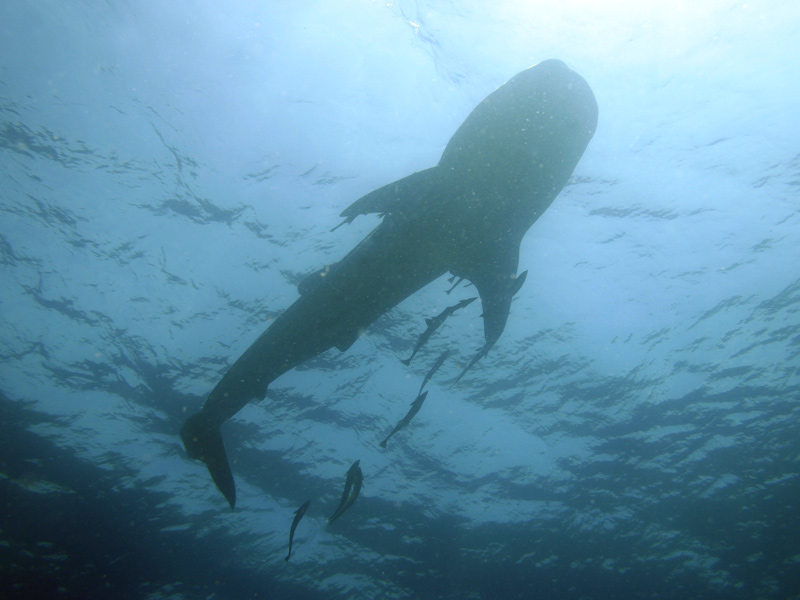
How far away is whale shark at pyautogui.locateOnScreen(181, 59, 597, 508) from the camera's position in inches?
155

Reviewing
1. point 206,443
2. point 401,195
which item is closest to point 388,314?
point 206,443

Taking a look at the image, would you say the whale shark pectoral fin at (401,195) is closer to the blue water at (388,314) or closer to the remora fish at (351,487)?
the remora fish at (351,487)

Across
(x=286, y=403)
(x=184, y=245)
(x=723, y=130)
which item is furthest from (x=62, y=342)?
(x=723, y=130)

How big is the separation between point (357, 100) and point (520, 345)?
8004 mm

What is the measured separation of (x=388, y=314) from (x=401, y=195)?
6.84 m

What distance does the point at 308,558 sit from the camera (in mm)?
18844

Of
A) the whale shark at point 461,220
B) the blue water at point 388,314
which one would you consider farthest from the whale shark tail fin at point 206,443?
the blue water at point 388,314

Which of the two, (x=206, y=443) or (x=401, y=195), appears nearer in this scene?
(x=401, y=195)

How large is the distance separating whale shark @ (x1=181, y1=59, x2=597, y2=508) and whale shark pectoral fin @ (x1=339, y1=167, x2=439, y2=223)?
11 mm

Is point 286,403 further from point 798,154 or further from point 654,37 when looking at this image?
point 798,154

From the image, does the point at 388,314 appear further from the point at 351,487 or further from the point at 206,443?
the point at 206,443

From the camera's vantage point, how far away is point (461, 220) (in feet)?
14.8

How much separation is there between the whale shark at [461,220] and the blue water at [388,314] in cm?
423

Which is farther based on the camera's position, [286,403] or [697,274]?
[286,403]
